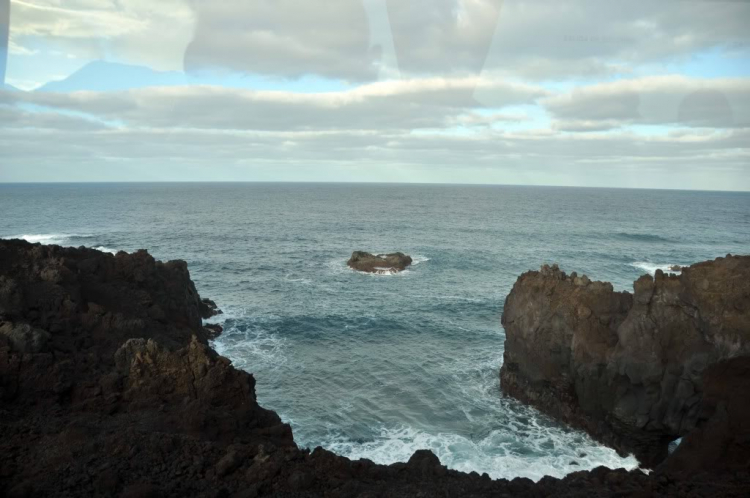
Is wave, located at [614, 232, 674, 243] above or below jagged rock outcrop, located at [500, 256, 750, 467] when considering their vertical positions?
above

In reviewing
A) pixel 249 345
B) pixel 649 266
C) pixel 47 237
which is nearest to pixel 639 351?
pixel 249 345

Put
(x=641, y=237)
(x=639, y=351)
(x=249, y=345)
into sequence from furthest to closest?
(x=641, y=237), (x=249, y=345), (x=639, y=351)

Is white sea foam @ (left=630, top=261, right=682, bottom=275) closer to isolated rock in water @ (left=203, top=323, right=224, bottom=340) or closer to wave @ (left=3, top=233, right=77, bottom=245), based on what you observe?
A: isolated rock in water @ (left=203, top=323, right=224, bottom=340)

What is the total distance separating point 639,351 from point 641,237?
80.9 metres

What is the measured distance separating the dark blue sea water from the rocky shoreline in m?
7.77

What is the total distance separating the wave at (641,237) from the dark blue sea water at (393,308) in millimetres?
522

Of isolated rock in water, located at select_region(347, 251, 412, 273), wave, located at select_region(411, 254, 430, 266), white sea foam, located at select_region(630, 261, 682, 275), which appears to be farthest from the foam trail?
white sea foam, located at select_region(630, 261, 682, 275)

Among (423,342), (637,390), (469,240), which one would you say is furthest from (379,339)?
(469,240)

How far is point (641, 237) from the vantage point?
98.8 metres

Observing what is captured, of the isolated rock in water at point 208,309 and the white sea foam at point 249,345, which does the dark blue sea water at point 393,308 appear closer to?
the white sea foam at point 249,345

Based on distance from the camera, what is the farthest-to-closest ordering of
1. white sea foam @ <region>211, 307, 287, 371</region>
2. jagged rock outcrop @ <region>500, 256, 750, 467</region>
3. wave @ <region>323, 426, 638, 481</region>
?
white sea foam @ <region>211, 307, 287, 371</region>
jagged rock outcrop @ <region>500, 256, 750, 467</region>
wave @ <region>323, 426, 638, 481</region>

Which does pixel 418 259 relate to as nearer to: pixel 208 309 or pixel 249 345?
pixel 208 309

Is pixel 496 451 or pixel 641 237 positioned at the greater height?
pixel 641 237

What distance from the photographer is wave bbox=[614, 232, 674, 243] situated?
95.7 meters
